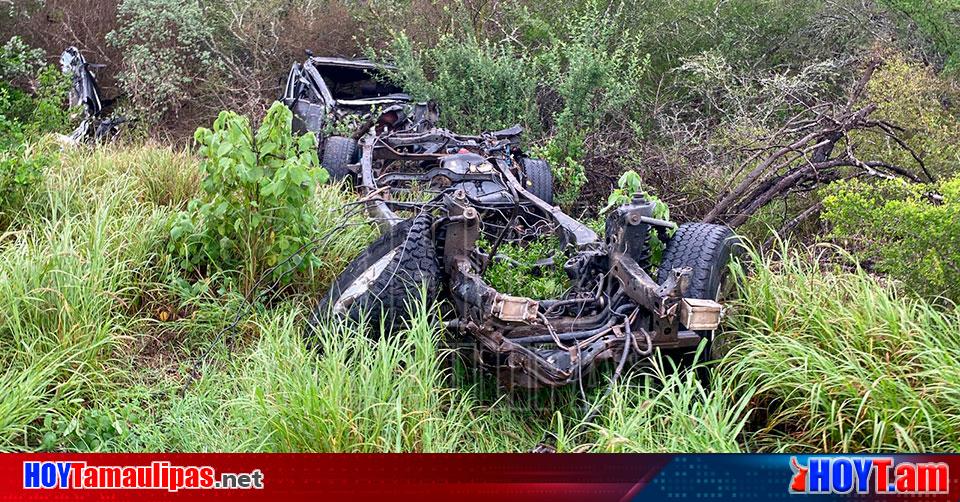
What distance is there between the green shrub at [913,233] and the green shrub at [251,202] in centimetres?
303

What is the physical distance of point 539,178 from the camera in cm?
759

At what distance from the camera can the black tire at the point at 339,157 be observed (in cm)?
774

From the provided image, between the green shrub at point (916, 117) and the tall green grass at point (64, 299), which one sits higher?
the green shrub at point (916, 117)

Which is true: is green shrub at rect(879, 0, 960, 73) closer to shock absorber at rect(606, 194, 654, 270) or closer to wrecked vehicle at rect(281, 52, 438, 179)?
wrecked vehicle at rect(281, 52, 438, 179)

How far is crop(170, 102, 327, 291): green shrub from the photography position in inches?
196

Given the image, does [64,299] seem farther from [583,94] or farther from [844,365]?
[583,94]

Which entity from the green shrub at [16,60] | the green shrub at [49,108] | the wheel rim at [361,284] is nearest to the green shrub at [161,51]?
the green shrub at [16,60]

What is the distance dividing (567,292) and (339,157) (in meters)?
3.75

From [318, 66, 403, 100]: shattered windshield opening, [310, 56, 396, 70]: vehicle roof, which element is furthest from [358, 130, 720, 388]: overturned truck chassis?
[318, 66, 403, 100]: shattered windshield opening

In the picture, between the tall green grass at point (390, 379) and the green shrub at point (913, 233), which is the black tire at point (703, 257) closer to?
the tall green grass at point (390, 379)

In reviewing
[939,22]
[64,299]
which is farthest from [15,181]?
[939,22]

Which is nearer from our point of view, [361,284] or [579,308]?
[579,308]

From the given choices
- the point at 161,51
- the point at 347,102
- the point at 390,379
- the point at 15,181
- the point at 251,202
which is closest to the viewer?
the point at 390,379

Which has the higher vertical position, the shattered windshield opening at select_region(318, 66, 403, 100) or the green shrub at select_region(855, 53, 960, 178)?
the green shrub at select_region(855, 53, 960, 178)
